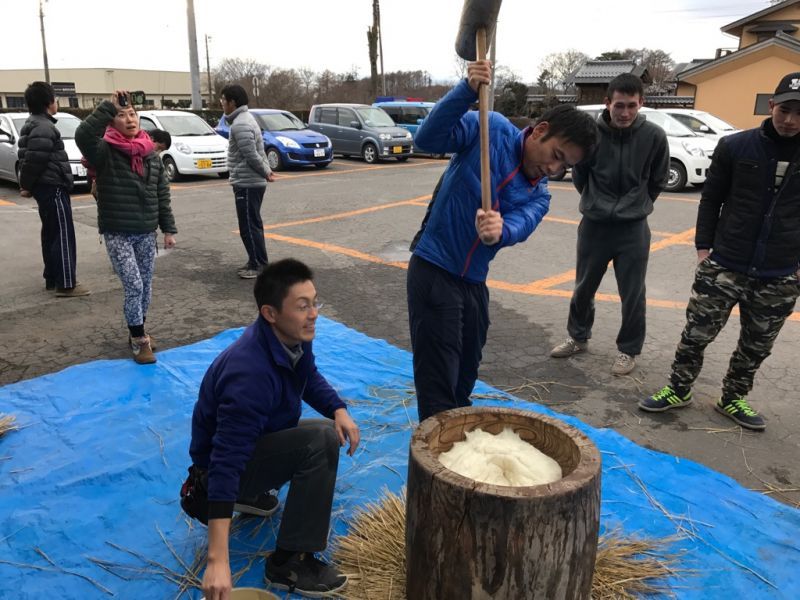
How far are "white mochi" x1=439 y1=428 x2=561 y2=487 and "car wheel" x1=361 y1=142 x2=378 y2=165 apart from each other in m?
16.2

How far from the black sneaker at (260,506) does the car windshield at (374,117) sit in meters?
16.3

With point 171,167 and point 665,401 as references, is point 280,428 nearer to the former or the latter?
point 665,401

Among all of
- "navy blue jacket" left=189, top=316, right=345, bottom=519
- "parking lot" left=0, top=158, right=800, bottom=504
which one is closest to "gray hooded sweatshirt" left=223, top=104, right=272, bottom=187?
"parking lot" left=0, top=158, right=800, bottom=504

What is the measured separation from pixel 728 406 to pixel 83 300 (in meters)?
5.17

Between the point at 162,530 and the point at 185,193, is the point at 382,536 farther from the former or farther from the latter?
the point at 185,193

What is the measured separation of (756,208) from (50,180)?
5338 mm

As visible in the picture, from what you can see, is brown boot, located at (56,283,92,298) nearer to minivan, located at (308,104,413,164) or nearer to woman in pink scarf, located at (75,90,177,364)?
woman in pink scarf, located at (75,90,177,364)

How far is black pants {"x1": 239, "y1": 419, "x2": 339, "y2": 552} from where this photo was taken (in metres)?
2.19

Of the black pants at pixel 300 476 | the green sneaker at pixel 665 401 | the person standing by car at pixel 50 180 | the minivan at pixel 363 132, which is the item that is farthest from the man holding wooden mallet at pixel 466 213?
the minivan at pixel 363 132

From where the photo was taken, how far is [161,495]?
2734mm

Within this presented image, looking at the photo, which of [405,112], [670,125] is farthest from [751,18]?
[670,125]

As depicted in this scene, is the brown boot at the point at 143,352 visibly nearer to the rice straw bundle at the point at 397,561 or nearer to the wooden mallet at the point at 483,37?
the rice straw bundle at the point at 397,561

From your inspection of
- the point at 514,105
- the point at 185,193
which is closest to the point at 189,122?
the point at 185,193

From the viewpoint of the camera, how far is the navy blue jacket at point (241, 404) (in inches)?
74.4
